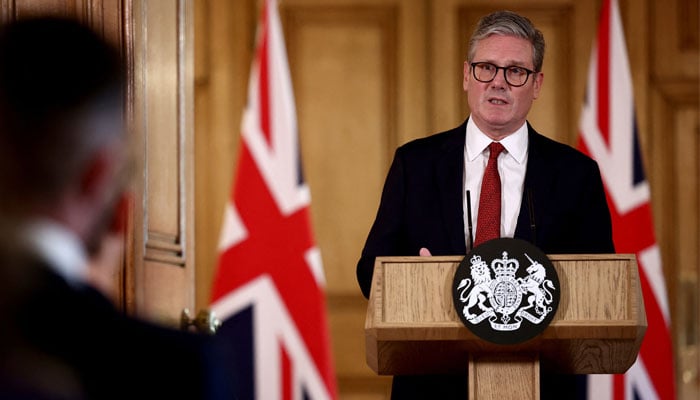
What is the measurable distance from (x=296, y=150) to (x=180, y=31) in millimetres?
1707

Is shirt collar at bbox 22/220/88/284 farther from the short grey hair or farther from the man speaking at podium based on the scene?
the short grey hair

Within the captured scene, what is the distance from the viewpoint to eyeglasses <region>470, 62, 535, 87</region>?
8.94 ft

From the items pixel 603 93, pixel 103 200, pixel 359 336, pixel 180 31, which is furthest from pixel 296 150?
pixel 103 200

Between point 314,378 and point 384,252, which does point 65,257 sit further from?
point 314,378

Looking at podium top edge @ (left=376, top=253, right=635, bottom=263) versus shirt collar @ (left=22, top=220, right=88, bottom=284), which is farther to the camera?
podium top edge @ (left=376, top=253, right=635, bottom=263)

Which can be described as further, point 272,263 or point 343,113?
point 343,113

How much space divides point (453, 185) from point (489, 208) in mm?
137

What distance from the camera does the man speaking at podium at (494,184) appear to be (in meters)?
2.62

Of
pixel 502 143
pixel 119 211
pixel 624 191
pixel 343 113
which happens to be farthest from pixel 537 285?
pixel 343 113

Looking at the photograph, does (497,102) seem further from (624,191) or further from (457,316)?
(624,191)

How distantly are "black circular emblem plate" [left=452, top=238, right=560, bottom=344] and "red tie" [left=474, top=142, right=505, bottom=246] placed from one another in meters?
0.41

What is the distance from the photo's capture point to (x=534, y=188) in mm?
2656

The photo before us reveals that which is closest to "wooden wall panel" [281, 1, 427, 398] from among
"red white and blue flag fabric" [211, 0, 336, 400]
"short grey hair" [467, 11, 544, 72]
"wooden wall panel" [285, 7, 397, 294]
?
"wooden wall panel" [285, 7, 397, 294]

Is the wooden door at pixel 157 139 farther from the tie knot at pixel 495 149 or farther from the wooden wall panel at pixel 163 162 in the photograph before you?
the tie knot at pixel 495 149
